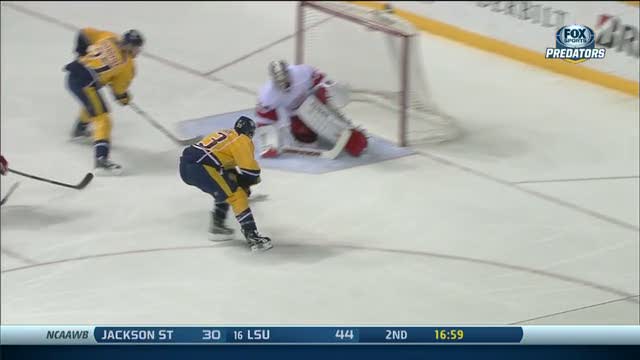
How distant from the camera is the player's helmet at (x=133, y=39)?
3.94m

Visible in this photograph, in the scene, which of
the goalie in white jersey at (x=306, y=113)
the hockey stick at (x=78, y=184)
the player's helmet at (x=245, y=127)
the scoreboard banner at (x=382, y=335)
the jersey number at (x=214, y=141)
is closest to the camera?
the scoreboard banner at (x=382, y=335)

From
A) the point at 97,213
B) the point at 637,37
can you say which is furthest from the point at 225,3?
the point at 637,37

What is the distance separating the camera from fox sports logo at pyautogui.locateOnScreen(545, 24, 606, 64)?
2.90m

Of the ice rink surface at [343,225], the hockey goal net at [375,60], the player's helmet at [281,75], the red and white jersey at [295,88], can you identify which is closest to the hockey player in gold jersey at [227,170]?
the ice rink surface at [343,225]

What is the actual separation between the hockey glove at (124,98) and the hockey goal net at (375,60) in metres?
1.02

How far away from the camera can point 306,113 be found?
15.7 ft

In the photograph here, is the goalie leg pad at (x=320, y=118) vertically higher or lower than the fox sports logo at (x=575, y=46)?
lower

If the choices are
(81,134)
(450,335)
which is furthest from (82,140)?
(450,335)

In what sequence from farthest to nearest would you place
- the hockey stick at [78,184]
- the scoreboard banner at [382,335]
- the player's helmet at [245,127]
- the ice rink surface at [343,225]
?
the hockey stick at [78,184] < the ice rink surface at [343,225] < the player's helmet at [245,127] < the scoreboard banner at [382,335]

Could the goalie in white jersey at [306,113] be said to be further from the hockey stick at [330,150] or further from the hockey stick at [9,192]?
the hockey stick at [9,192]

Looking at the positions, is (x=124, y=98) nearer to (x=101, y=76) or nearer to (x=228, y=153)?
(x=101, y=76)

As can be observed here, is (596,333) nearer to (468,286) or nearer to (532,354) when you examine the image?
(532,354)

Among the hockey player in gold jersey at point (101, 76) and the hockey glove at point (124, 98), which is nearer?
the hockey player in gold jersey at point (101, 76)

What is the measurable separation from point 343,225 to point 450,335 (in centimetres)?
175
